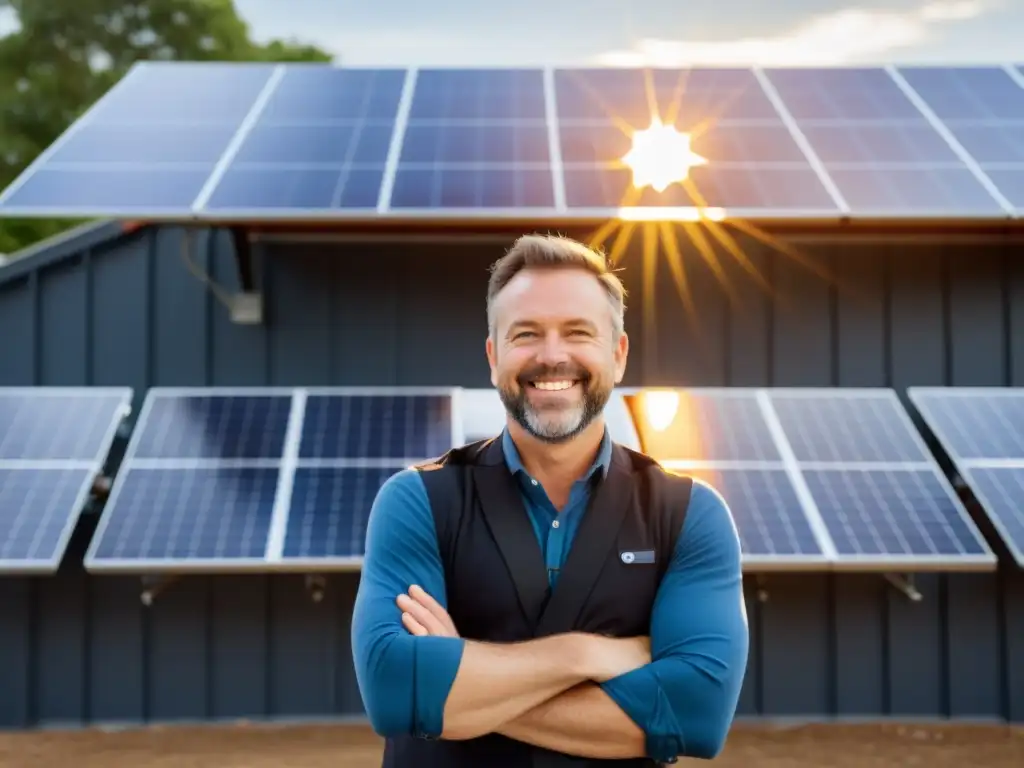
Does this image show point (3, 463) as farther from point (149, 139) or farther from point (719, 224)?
point (719, 224)

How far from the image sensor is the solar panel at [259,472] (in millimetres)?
6172

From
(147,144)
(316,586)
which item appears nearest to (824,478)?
(316,586)

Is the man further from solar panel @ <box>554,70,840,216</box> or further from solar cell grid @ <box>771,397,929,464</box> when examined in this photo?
solar cell grid @ <box>771,397,929,464</box>

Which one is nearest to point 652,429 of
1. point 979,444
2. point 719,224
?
point 719,224

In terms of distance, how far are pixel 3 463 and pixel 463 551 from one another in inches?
239

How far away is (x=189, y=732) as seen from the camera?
23.5 ft

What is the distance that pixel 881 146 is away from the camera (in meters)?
7.81

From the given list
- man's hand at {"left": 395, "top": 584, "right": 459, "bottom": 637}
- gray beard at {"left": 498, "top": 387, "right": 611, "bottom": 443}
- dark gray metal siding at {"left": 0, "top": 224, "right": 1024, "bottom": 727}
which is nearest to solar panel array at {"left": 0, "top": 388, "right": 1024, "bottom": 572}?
dark gray metal siding at {"left": 0, "top": 224, "right": 1024, "bottom": 727}

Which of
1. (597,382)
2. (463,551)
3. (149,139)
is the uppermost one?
(149,139)

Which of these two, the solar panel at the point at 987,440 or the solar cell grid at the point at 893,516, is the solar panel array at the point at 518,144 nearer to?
the solar panel at the point at 987,440

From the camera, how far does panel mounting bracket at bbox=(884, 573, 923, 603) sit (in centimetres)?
711

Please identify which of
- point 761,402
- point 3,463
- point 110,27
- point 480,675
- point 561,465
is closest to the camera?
point 480,675

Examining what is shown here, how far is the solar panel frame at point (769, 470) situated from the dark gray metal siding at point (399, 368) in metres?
0.30

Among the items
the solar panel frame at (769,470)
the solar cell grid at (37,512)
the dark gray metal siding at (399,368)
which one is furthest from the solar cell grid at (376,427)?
the solar cell grid at (37,512)
